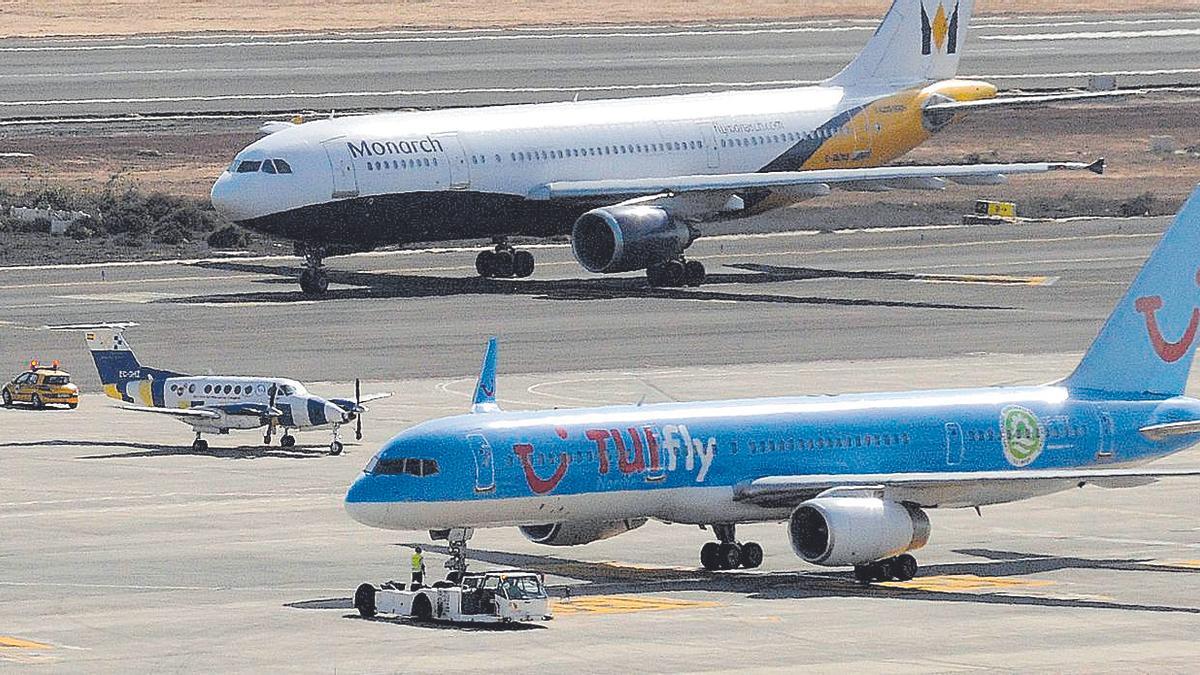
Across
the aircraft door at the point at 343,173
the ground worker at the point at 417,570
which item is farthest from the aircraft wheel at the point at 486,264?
the ground worker at the point at 417,570

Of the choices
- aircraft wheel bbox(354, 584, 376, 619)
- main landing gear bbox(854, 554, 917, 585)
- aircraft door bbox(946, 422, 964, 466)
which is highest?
aircraft door bbox(946, 422, 964, 466)

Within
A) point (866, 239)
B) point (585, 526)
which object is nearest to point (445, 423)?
point (585, 526)

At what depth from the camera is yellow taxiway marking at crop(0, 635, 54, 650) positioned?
139 feet

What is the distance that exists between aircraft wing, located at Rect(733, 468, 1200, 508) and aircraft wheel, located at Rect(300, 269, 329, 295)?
5199cm

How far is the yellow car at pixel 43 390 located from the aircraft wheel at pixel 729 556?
30.6 meters

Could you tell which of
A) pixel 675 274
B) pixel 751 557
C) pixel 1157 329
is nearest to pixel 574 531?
pixel 751 557

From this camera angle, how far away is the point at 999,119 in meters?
158

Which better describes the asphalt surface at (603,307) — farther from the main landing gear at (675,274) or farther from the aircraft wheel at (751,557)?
the aircraft wheel at (751,557)

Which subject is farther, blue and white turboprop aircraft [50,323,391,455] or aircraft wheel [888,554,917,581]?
blue and white turboprop aircraft [50,323,391,455]

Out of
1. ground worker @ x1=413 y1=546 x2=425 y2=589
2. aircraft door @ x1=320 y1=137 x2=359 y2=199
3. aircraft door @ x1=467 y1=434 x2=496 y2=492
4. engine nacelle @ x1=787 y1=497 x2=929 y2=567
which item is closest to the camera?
ground worker @ x1=413 y1=546 x2=425 y2=589

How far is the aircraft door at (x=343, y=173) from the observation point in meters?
96.9

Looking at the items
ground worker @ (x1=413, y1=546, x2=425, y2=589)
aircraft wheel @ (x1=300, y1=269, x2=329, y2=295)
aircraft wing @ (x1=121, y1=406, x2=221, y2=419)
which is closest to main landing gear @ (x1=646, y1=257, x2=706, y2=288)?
aircraft wheel @ (x1=300, y1=269, x2=329, y2=295)

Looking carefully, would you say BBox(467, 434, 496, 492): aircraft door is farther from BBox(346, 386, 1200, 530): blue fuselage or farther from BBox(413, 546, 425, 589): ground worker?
BBox(413, 546, 425, 589): ground worker

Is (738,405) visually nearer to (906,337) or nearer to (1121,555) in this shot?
(1121,555)
